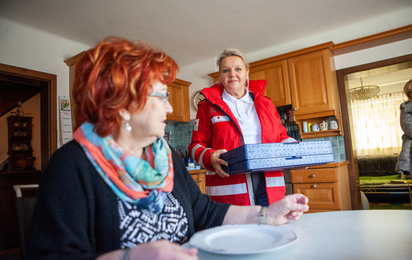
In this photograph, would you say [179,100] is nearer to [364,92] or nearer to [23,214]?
[23,214]

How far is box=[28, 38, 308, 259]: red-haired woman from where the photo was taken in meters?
0.61

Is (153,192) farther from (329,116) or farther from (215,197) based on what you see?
(329,116)

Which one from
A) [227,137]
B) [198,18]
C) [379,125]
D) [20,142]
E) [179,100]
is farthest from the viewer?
[379,125]

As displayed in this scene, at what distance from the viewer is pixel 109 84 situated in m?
0.75

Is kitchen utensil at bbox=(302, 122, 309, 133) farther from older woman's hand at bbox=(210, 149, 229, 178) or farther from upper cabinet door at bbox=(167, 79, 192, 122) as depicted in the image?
older woman's hand at bbox=(210, 149, 229, 178)

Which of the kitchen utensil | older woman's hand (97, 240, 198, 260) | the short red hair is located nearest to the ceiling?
the kitchen utensil

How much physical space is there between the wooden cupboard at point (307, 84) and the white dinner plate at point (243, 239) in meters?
3.13

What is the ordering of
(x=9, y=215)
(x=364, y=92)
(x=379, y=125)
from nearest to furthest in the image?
(x=9, y=215) < (x=364, y=92) < (x=379, y=125)

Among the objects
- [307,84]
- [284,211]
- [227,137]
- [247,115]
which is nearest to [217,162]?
[227,137]

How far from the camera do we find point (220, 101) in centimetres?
157

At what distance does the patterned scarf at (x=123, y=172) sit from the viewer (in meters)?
0.71

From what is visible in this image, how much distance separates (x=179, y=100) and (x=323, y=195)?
264cm

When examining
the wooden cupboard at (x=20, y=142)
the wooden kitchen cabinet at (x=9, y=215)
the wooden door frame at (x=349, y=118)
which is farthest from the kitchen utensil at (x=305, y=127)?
the wooden cupboard at (x=20, y=142)

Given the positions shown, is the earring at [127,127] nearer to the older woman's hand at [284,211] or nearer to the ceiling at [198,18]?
the older woman's hand at [284,211]
